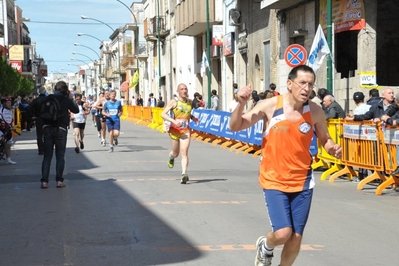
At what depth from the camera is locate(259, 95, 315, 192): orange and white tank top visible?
18.5 ft

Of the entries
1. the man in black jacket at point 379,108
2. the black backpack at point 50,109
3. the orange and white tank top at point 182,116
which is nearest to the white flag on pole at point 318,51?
the man in black jacket at point 379,108

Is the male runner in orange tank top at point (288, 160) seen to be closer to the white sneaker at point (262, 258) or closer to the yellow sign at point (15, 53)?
the white sneaker at point (262, 258)

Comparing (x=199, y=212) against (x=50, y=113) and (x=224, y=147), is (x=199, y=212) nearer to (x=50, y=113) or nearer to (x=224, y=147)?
(x=50, y=113)

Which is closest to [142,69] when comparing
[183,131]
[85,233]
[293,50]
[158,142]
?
[158,142]

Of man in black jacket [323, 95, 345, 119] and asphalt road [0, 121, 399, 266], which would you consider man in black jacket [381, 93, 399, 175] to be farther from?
man in black jacket [323, 95, 345, 119]

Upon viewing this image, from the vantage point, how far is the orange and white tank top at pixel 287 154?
5641 mm

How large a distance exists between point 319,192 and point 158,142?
13118 mm

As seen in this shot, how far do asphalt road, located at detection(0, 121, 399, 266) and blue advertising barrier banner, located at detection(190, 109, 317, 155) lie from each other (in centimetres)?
376

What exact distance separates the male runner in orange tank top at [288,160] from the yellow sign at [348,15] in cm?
1568

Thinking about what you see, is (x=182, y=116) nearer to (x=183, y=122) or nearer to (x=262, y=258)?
(x=183, y=122)

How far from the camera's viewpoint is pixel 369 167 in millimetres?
12461

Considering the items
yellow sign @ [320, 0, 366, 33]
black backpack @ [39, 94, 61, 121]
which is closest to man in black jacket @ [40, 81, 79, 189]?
black backpack @ [39, 94, 61, 121]

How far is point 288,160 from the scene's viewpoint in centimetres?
565

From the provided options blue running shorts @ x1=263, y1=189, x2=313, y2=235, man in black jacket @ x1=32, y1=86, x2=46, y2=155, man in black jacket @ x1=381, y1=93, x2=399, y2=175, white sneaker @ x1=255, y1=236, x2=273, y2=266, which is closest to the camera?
blue running shorts @ x1=263, y1=189, x2=313, y2=235
